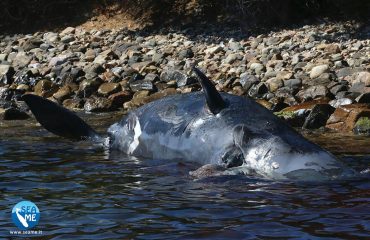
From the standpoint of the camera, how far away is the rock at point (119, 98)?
14.8 metres

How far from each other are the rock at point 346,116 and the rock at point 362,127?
13 cm

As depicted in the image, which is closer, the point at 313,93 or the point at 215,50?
the point at 313,93

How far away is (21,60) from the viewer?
20.1 meters

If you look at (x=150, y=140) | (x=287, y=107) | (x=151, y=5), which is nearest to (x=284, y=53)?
(x=287, y=107)

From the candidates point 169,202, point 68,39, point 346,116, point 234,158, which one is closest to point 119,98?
point 346,116

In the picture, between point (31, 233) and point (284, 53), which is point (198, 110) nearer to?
point (31, 233)

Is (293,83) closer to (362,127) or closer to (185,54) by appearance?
(362,127)

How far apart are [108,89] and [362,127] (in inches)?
264

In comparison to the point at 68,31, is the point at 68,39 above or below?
below

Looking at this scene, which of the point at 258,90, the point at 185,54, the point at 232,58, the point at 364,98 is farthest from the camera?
the point at 185,54

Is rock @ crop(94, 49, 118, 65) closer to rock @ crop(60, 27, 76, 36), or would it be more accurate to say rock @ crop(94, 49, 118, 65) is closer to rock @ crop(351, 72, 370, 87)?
rock @ crop(60, 27, 76, 36)

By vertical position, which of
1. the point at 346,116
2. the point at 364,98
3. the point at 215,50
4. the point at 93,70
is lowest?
the point at 346,116

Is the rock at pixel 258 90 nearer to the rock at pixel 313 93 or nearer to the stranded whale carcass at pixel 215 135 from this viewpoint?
the rock at pixel 313 93

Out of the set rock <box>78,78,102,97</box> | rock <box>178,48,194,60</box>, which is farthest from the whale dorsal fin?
rock <box>178,48,194,60</box>
